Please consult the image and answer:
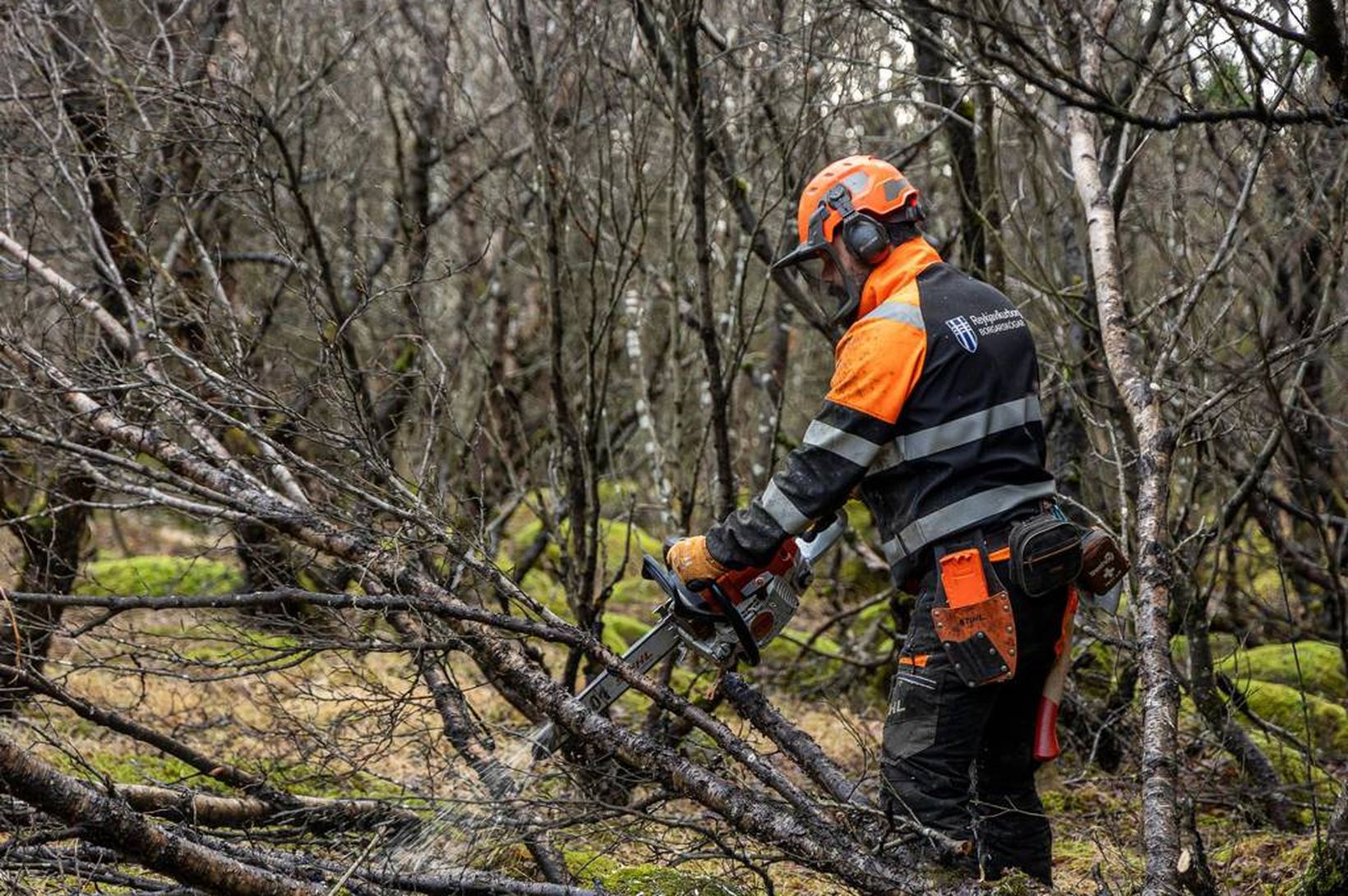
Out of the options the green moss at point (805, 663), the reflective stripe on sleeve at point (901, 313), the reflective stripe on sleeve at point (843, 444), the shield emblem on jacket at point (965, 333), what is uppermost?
the reflective stripe on sleeve at point (901, 313)

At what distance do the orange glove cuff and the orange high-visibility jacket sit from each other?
1.5 inches

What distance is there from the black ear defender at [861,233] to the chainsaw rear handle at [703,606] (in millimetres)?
1129

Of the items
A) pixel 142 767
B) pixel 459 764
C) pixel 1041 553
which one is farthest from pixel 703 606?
pixel 142 767

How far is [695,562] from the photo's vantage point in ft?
12.3

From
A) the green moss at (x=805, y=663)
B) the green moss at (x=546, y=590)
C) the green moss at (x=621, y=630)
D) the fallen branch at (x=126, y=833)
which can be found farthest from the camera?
the green moss at (x=546, y=590)

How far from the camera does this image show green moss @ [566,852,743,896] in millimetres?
3799

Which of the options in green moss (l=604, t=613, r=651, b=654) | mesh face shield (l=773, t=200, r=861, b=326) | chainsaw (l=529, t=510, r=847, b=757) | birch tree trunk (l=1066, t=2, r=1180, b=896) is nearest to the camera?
birch tree trunk (l=1066, t=2, r=1180, b=896)

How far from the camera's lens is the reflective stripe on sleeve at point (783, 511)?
363 centimetres

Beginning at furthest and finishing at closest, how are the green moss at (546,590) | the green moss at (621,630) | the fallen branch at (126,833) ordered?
the green moss at (546,590) → the green moss at (621,630) → the fallen branch at (126,833)

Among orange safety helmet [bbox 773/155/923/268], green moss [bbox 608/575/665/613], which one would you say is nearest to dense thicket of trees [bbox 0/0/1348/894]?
orange safety helmet [bbox 773/155/923/268]

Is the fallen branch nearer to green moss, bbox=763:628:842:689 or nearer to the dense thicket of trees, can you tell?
the dense thicket of trees

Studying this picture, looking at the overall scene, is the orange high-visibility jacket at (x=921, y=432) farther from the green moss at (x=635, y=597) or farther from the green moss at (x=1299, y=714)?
the green moss at (x=635, y=597)

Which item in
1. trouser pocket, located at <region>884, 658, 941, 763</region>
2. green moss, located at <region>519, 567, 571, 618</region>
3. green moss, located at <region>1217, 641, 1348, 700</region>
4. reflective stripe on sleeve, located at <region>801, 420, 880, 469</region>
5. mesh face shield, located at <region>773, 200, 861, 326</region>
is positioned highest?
mesh face shield, located at <region>773, 200, 861, 326</region>

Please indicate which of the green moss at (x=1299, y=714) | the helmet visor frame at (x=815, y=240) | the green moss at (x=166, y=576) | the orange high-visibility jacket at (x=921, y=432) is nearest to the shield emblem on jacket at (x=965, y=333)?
the orange high-visibility jacket at (x=921, y=432)
